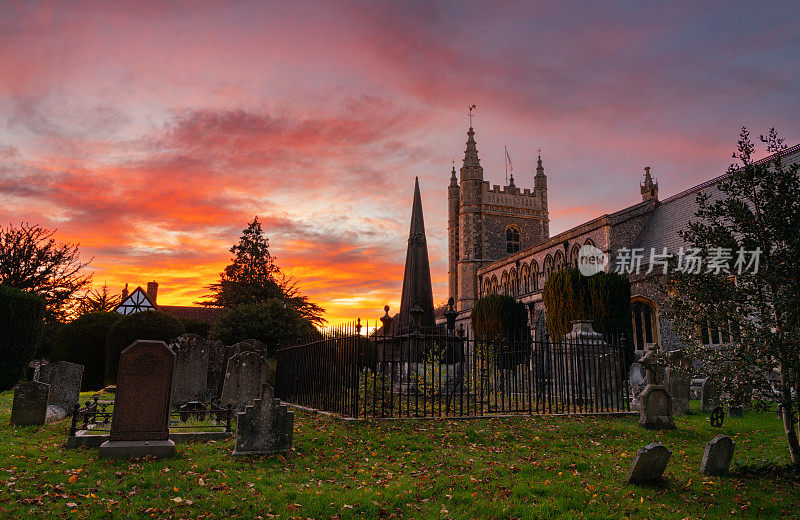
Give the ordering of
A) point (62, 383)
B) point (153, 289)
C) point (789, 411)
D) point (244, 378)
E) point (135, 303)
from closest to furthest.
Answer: point (789, 411) → point (62, 383) → point (244, 378) → point (135, 303) → point (153, 289)

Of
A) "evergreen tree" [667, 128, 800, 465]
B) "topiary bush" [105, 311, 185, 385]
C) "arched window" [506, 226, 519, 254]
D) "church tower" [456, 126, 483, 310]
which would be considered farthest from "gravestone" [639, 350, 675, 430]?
"arched window" [506, 226, 519, 254]

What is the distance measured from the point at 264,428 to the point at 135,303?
28318 millimetres

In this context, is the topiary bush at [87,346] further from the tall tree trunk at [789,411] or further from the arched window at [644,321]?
the arched window at [644,321]

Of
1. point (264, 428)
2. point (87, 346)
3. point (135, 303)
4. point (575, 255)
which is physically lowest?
point (264, 428)

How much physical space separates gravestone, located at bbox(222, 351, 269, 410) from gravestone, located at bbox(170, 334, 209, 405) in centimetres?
201

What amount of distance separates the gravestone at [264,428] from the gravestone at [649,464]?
15.0 feet

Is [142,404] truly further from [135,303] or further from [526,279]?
[526,279]

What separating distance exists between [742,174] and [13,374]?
20444mm

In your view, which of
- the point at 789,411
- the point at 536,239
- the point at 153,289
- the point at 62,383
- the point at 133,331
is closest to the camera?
the point at 789,411

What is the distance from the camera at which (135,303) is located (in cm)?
3116

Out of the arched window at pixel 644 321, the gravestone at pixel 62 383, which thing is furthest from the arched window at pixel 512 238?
the gravestone at pixel 62 383

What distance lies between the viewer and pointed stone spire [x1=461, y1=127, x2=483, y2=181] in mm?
53369

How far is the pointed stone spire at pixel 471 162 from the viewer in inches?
2101

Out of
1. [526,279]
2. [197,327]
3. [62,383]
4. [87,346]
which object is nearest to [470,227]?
[526,279]
